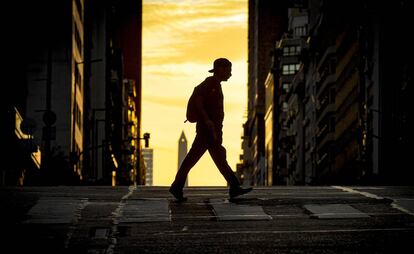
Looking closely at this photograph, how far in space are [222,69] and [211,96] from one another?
414 mm

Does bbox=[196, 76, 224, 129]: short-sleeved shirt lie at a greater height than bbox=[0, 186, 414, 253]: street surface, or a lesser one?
greater

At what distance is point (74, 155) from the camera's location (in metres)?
77.0

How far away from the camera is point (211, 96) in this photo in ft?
61.5

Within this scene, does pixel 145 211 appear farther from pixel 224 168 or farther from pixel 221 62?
pixel 221 62

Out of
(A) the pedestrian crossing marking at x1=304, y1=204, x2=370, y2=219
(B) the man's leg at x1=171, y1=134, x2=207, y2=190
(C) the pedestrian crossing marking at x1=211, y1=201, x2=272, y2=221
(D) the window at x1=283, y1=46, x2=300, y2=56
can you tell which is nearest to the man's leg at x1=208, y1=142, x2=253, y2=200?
(B) the man's leg at x1=171, y1=134, x2=207, y2=190

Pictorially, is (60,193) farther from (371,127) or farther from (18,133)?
(371,127)

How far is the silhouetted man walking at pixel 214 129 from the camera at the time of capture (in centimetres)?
1858

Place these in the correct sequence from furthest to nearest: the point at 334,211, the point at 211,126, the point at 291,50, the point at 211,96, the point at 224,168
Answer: the point at 291,50, the point at 224,168, the point at 211,96, the point at 211,126, the point at 334,211

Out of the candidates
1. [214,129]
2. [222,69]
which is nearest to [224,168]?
[214,129]

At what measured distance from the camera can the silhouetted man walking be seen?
1858 cm

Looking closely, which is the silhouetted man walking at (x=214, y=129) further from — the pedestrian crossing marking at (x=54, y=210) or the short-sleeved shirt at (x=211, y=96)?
the pedestrian crossing marking at (x=54, y=210)

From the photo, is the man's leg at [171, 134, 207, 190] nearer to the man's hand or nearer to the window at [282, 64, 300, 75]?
the man's hand

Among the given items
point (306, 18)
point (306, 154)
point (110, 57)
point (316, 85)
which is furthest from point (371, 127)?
point (306, 18)

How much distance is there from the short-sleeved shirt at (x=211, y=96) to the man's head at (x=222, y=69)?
8 cm
